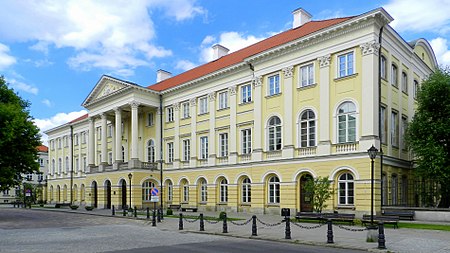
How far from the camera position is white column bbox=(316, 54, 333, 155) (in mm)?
28156

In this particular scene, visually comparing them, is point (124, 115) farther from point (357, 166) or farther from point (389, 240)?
point (389, 240)

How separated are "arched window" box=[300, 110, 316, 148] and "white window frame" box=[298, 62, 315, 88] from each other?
202 centimetres

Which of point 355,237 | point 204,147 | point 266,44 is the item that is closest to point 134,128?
point 204,147

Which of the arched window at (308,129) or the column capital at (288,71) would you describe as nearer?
the arched window at (308,129)

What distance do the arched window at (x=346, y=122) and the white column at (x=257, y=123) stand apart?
7.01m

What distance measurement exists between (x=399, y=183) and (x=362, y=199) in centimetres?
543

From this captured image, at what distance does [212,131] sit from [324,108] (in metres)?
12.5

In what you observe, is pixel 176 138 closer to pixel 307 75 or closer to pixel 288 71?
pixel 288 71

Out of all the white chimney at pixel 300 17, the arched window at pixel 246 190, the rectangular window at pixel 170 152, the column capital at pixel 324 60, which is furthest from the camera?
the rectangular window at pixel 170 152

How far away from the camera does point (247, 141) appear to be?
34.9 m

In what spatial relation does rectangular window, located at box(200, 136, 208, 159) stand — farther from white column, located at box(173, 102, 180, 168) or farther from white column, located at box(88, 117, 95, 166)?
white column, located at box(88, 117, 95, 166)

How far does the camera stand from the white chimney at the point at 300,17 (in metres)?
37.2

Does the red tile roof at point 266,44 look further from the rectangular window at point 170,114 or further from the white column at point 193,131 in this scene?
the white column at point 193,131

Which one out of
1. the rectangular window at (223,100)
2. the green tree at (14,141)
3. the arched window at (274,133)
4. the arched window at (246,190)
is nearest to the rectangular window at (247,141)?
the arched window at (246,190)
